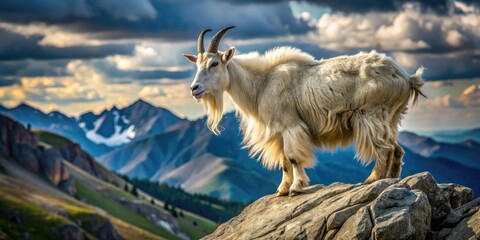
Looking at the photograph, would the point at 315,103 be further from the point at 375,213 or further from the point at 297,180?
the point at 375,213

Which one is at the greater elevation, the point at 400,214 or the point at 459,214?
the point at 400,214

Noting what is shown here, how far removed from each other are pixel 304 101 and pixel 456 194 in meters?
5.23

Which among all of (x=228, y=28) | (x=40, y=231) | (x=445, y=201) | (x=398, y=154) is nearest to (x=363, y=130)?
(x=398, y=154)

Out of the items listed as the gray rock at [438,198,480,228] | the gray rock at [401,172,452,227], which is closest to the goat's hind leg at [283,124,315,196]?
the gray rock at [401,172,452,227]

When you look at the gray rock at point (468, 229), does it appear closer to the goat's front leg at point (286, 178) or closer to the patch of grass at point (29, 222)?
the goat's front leg at point (286, 178)

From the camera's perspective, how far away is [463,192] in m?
20.4

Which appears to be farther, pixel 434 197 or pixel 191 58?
pixel 191 58

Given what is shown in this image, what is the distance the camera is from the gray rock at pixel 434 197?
18.5 m

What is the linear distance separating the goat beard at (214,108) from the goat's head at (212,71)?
0.73ft

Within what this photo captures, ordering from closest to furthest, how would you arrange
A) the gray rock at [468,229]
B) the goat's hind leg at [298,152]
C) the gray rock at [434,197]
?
1. the gray rock at [468,229]
2. the gray rock at [434,197]
3. the goat's hind leg at [298,152]

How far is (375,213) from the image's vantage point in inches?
672

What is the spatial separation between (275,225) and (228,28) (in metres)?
7.24

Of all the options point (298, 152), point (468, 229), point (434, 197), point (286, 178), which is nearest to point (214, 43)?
point (298, 152)

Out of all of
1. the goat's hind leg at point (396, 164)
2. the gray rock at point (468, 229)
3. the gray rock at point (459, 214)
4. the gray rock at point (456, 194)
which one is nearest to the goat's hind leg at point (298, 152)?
the goat's hind leg at point (396, 164)
